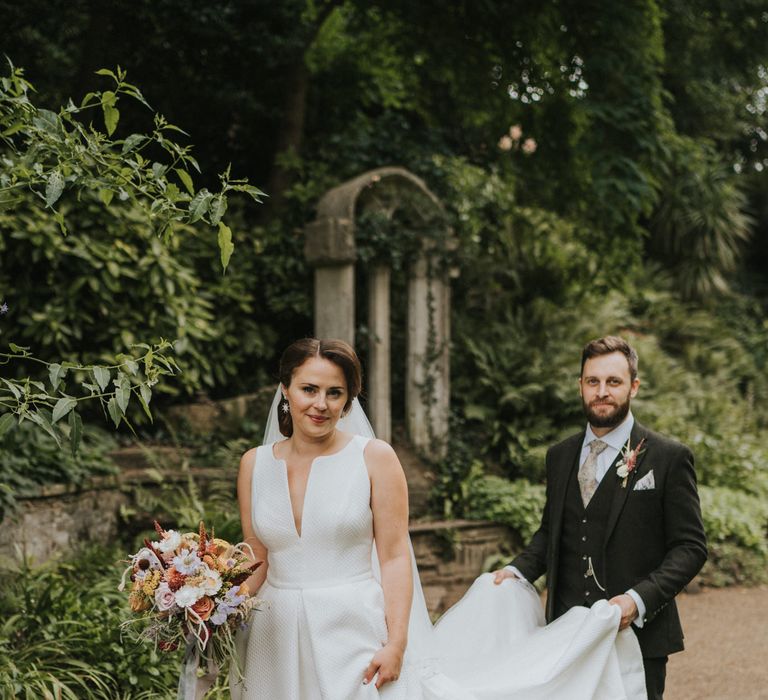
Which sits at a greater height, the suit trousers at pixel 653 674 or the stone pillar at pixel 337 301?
the stone pillar at pixel 337 301

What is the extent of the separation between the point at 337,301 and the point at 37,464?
109 inches

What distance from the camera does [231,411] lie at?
28.6 feet

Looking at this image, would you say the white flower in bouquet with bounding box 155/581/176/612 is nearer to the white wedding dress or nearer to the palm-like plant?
the white wedding dress

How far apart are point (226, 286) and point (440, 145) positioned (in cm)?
301

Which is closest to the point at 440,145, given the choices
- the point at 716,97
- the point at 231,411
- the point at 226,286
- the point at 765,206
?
the point at 226,286

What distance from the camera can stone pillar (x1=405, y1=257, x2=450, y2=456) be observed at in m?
8.65

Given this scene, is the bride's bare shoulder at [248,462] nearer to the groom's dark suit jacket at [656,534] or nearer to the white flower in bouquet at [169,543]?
the white flower in bouquet at [169,543]

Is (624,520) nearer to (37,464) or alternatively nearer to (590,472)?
(590,472)

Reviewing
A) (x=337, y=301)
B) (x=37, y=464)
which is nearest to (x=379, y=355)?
(x=337, y=301)

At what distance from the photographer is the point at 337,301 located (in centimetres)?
784

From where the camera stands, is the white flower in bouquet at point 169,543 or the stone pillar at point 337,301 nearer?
the white flower in bouquet at point 169,543

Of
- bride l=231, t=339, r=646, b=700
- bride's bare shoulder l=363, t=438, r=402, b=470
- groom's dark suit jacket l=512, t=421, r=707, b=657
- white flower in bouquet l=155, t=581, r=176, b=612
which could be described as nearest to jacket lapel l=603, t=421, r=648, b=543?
groom's dark suit jacket l=512, t=421, r=707, b=657

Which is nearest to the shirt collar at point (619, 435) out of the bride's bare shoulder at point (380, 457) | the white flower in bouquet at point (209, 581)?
the bride's bare shoulder at point (380, 457)

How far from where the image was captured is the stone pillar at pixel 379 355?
8259 mm
